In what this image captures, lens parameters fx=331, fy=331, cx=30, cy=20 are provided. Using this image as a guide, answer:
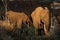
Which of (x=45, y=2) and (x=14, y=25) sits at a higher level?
(x=45, y=2)

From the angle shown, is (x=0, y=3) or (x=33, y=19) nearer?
(x=33, y=19)

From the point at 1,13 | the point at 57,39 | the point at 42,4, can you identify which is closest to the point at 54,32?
the point at 57,39

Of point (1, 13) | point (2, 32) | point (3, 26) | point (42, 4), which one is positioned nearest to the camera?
point (2, 32)

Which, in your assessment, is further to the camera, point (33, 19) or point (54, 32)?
point (33, 19)

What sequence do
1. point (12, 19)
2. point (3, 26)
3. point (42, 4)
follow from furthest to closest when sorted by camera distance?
point (42, 4), point (12, 19), point (3, 26)

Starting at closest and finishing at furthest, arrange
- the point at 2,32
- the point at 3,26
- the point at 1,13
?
the point at 2,32
the point at 3,26
the point at 1,13

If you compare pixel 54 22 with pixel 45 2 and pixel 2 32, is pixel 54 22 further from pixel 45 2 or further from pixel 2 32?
pixel 45 2

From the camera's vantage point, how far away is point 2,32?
10750 millimetres

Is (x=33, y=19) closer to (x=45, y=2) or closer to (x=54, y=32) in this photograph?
Result: (x=54, y=32)

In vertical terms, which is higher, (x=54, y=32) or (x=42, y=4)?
(x=42, y=4)

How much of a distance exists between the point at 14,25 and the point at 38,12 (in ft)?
3.99

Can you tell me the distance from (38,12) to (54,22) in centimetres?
73

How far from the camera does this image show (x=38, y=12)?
41.7 feet

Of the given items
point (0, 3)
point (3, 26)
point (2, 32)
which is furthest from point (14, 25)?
point (0, 3)
